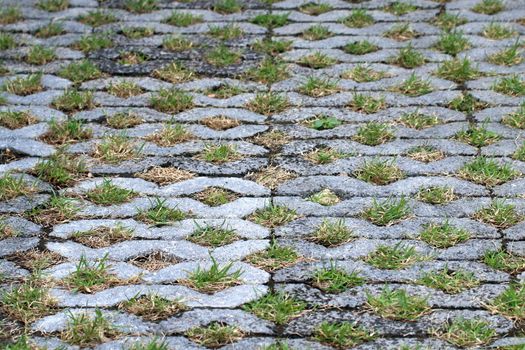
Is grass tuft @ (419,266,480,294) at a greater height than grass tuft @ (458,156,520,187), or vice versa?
grass tuft @ (458,156,520,187)

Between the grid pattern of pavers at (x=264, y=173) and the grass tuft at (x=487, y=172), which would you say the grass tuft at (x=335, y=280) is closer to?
the grid pattern of pavers at (x=264, y=173)

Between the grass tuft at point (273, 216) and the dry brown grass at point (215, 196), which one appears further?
the dry brown grass at point (215, 196)

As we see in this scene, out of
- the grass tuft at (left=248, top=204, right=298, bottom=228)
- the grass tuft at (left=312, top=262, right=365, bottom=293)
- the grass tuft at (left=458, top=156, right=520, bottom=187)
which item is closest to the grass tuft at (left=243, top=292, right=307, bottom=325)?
the grass tuft at (left=312, top=262, right=365, bottom=293)

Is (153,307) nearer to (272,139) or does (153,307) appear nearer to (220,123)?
(272,139)

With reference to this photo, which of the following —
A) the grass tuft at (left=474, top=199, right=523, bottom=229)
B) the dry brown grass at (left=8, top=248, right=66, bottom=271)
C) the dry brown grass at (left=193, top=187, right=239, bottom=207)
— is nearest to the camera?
the dry brown grass at (left=8, top=248, right=66, bottom=271)

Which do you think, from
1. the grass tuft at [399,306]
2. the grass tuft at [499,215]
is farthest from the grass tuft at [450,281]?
the grass tuft at [499,215]

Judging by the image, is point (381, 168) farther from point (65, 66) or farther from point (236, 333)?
point (65, 66)

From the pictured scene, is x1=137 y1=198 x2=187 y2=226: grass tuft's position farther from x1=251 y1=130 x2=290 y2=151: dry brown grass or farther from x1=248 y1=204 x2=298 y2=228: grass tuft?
x1=251 y1=130 x2=290 y2=151: dry brown grass

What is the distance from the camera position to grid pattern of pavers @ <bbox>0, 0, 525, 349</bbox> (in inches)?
132

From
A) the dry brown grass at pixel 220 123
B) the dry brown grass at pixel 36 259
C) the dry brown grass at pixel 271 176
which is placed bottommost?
the dry brown grass at pixel 36 259

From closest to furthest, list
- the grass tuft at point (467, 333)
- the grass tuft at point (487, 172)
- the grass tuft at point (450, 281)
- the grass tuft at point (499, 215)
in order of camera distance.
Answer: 1. the grass tuft at point (467, 333)
2. the grass tuft at point (450, 281)
3. the grass tuft at point (499, 215)
4. the grass tuft at point (487, 172)

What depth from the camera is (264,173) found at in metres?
4.29

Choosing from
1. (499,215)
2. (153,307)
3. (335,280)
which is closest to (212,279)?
(153,307)

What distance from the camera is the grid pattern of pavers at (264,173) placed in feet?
11.0
